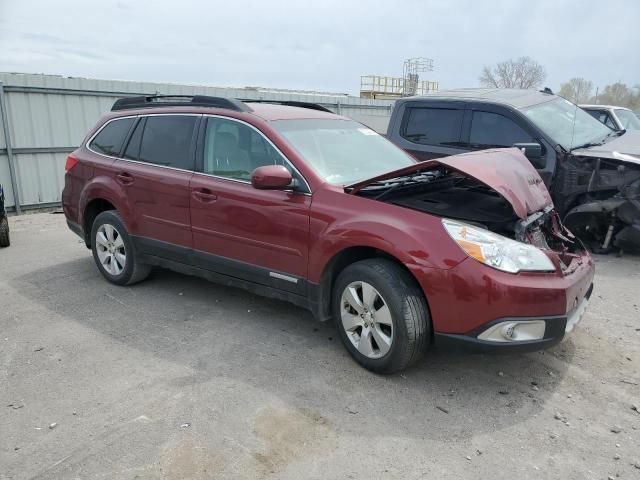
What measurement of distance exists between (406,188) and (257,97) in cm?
1023

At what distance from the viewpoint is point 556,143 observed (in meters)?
6.19

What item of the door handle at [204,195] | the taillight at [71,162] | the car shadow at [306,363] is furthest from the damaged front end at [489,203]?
the taillight at [71,162]

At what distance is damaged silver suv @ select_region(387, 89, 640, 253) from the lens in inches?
235

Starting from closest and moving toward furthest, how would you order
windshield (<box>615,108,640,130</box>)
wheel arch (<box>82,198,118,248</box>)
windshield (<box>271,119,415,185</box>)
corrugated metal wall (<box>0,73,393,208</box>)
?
1. windshield (<box>271,119,415,185</box>)
2. wheel arch (<box>82,198,118,248</box>)
3. corrugated metal wall (<box>0,73,393,208</box>)
4. windshield (<box>615,108,640,130</box>)

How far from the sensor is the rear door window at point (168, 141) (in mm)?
4547

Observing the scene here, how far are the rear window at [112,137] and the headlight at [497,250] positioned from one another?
343 centimetres

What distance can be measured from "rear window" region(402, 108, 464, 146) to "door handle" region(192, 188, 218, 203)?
12.3 ft

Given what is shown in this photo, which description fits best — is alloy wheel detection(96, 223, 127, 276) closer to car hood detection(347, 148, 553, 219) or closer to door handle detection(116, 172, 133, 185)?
door handle detection(116, 172, 133, 185)

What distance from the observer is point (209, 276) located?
4484mm

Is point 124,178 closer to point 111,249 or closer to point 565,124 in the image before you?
point 111,249

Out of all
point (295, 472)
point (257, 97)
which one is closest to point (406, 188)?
point (295, 472)

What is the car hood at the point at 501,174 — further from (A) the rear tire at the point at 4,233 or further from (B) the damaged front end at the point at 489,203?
(A) the rear tire at the point at 4,233

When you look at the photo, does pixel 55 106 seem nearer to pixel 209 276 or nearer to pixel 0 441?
pixel 209 276

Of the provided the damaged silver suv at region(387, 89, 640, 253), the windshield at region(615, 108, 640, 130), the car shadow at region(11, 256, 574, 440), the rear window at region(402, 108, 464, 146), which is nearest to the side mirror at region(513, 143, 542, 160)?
the damaged silver suv at region(387, 89, 640, 253)
